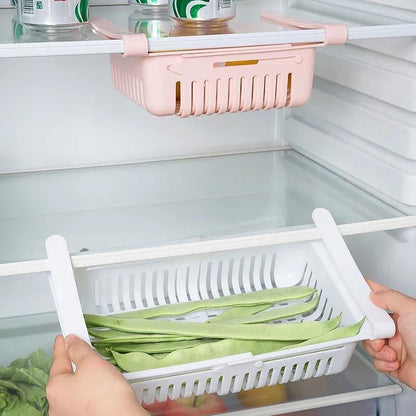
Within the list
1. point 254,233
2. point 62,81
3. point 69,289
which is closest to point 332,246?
point 254,233

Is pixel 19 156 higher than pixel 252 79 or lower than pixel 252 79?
lower

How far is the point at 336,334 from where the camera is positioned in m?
1.05

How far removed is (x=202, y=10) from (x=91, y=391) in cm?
55

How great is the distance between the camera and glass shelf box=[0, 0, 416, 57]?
1.00 meters

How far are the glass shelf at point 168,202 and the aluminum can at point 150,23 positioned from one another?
30cm

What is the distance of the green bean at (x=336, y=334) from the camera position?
1046 mm

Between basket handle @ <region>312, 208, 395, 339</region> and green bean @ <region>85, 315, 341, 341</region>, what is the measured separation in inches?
2.0

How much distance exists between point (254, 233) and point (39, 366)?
0.38 meters

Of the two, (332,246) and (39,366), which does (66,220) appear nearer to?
(39,366)

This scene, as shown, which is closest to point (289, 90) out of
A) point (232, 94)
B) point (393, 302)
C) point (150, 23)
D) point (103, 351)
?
point (232, 94)

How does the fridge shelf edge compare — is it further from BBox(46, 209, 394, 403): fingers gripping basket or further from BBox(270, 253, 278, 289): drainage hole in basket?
BBox(270, 253, 278, 289): drainage hole in basket

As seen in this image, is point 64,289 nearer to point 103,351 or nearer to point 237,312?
point 103,351

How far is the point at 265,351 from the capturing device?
3.49 ft

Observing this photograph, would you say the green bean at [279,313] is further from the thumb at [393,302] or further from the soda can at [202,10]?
the soda can at [202,10]
